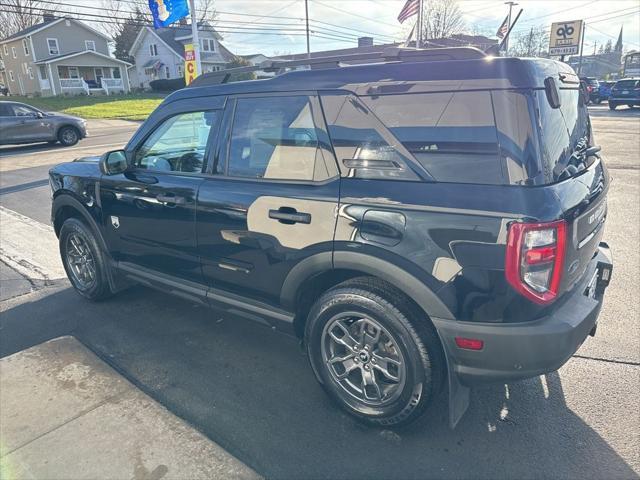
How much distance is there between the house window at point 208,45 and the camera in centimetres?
4944

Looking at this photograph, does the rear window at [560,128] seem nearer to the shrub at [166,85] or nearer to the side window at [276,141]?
the side window at [276,141]

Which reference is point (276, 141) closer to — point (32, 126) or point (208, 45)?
point (32, 126)

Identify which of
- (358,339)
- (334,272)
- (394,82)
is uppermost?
(394,82)

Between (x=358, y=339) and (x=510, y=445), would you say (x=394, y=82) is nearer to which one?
(x=358, y=339)

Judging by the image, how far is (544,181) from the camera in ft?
6.73

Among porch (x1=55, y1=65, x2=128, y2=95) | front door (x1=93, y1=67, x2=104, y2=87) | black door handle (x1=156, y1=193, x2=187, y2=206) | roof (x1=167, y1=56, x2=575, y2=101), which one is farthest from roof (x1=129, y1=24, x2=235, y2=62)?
roof (x1=167, y1=56, x2=575, y2=101)

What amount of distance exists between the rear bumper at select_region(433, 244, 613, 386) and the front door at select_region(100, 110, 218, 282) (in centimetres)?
185

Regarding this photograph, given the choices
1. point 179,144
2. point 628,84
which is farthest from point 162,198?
point 628,84

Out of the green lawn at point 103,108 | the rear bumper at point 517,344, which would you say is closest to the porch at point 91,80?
the green lawn at point 103,108

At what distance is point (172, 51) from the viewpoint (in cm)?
4866

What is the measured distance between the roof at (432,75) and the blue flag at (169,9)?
1151 cm

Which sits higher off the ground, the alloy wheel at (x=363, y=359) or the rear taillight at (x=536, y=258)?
the rear taillight at (x=536, y=258)

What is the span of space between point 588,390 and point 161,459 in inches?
98.5

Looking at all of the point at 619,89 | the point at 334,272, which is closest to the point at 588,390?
the point at 334,272
